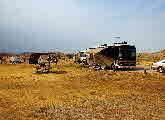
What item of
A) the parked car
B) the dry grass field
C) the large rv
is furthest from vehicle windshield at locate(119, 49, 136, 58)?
the dry grass field

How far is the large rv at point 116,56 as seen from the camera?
29.9 meters

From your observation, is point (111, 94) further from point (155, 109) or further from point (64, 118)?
point (64, 118)

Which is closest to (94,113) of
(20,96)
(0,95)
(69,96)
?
(69,96)

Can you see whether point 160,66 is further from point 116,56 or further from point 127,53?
point 116,56

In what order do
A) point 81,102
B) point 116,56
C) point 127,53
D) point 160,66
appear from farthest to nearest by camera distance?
1. point 116,56
2. point 127,53
3. point 160,66
4. point 81,102

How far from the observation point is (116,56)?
3028cm

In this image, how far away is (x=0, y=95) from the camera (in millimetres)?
14977

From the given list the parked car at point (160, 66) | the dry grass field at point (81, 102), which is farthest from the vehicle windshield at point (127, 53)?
the dry grass field at point (81, 102)

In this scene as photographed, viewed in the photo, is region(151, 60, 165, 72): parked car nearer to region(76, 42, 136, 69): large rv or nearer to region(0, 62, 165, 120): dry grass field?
region(76, 42, 136, 69): large rv

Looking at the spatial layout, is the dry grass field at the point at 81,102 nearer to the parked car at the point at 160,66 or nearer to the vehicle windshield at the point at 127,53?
the parked car at the point at 160,66

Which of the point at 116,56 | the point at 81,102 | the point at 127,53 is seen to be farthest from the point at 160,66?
the point at 81,102

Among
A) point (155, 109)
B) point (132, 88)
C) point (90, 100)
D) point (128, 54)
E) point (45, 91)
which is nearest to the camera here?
point (155, 109)

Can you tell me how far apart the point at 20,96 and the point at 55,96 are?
2.03m

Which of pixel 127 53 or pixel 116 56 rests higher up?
pixel 127 53
